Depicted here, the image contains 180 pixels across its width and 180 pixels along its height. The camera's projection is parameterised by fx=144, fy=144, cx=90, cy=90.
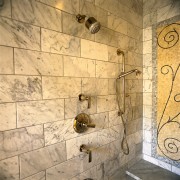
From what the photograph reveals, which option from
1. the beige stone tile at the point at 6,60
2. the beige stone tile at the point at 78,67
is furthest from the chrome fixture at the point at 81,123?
the beige stone tile at the point at 6,60

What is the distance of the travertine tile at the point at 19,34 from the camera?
36.0 inches

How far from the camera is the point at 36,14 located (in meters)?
1.04

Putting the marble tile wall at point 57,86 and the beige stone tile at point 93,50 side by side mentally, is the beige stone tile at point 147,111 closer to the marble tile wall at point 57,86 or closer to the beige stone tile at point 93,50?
the marble tile wall at point 57,86

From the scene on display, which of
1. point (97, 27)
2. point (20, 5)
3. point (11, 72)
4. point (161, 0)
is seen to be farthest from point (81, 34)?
point (161, 0)

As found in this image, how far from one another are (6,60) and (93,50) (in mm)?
778

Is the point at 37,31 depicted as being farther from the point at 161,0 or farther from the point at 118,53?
the point at 161,0

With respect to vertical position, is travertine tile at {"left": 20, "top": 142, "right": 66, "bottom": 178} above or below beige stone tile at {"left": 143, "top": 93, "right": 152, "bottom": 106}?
below

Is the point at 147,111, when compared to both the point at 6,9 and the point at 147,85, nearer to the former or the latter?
the point at 147,85

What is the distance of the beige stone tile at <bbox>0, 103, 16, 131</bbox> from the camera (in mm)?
917

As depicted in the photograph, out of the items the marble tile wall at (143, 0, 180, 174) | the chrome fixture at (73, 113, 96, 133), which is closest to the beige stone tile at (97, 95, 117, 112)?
the chrome fixture at (73, 113, 96, 133)

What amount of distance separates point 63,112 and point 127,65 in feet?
3.38

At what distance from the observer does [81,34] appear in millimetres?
1310

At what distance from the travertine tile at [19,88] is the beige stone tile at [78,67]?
275 mm

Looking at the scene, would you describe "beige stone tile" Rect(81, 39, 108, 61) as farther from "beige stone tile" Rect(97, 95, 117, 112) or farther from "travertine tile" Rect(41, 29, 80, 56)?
"beige stone tile" Rect(97, 95, 117, 112)
